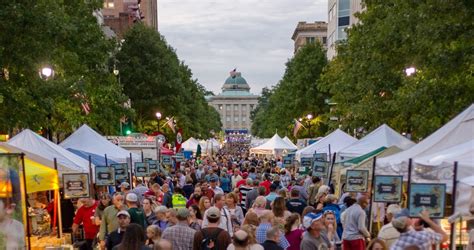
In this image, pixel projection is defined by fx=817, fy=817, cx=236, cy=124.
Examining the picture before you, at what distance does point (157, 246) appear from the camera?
8.35 meters

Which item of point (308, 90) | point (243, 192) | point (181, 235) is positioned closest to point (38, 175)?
point (181, 235)

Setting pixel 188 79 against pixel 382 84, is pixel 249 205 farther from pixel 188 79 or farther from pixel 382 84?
pixel 188 79

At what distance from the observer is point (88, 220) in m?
14.1

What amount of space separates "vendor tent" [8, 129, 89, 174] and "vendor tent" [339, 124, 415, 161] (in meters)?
7.51

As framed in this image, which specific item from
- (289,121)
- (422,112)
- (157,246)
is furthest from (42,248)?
(289,121)

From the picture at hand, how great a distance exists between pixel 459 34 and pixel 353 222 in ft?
22.2

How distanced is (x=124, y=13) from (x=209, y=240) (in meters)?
76.4

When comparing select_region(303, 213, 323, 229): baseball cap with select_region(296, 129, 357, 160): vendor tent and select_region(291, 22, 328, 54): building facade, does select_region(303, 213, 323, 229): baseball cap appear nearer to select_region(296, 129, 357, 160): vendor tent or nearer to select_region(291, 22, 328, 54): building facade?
select_region(296, 129, 357, 160): vendor tent

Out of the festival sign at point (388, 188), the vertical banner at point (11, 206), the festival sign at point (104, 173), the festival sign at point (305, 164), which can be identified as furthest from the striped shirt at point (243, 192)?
the festival sign at point (305, 164)

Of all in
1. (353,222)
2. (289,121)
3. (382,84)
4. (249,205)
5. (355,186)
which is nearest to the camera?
(353,222)

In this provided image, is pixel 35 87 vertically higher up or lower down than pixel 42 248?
higher up

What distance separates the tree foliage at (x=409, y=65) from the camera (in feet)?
59.3

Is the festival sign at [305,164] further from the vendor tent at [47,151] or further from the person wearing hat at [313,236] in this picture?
the person wearing hat at [313,236]

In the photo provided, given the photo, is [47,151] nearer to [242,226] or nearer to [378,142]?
[242,226]
